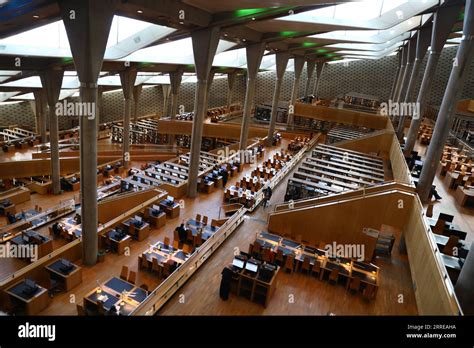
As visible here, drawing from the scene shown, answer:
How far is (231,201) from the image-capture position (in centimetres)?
1673

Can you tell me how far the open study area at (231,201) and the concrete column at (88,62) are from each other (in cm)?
4

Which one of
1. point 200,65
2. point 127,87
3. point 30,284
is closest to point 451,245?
point 200,65

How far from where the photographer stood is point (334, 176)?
1557 cm

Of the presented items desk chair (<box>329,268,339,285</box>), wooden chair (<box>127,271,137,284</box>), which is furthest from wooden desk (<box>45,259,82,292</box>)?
desk chair (<box>329,268,339,285</box>)

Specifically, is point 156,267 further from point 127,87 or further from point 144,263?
point 127,87

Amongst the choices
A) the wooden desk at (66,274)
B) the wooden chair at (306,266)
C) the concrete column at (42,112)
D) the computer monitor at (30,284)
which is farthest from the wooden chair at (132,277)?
the concrete column at (42,112)

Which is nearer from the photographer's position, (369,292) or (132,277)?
(369,292)

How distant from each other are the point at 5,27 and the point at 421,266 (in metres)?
15.0

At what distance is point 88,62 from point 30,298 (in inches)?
264

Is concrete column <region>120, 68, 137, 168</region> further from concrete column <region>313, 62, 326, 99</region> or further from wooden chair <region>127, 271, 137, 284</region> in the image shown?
concrete column <region>313, 62, 326, 99</region>

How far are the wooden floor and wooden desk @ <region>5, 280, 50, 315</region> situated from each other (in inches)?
9.4

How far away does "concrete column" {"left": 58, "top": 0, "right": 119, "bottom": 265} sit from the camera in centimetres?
873
